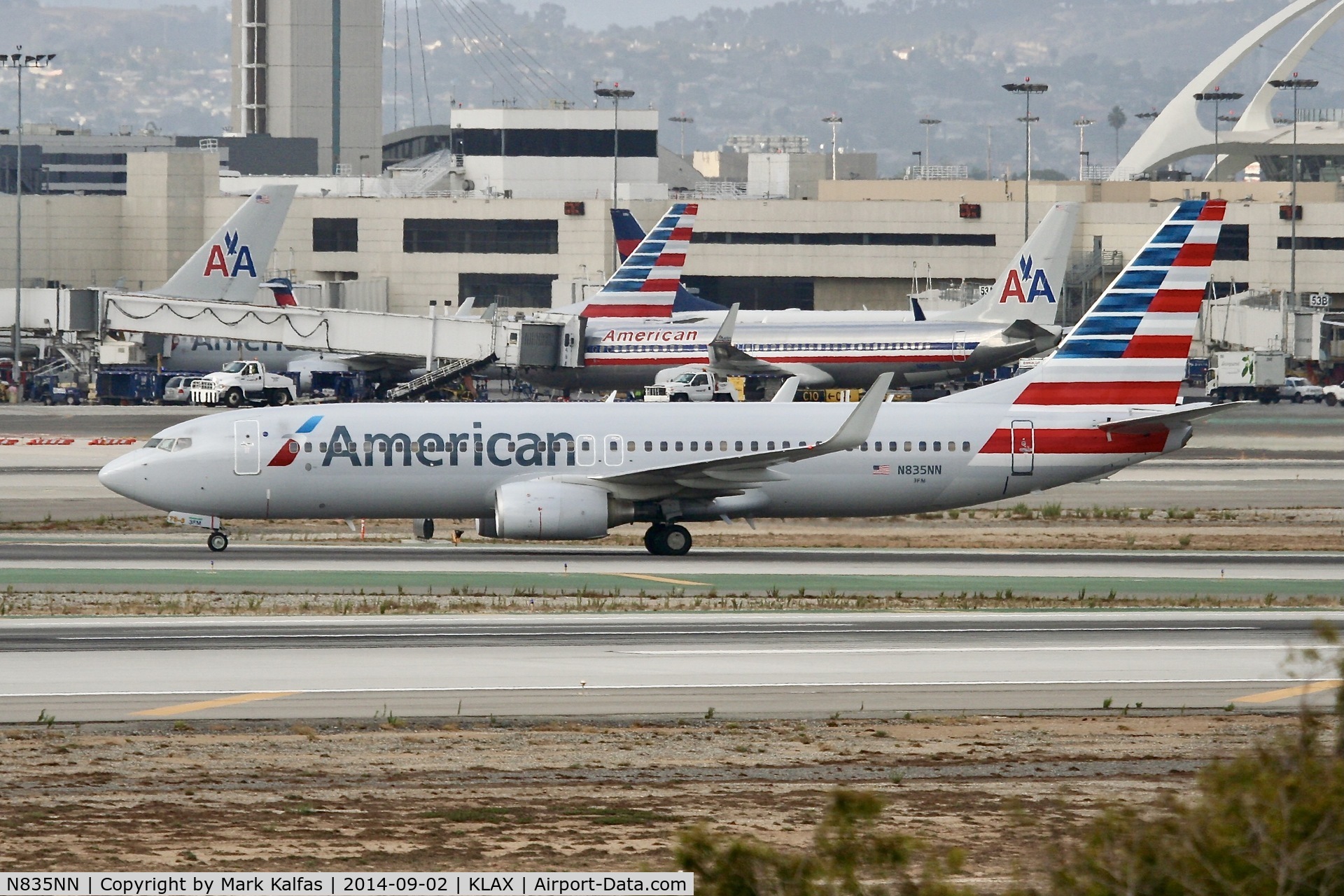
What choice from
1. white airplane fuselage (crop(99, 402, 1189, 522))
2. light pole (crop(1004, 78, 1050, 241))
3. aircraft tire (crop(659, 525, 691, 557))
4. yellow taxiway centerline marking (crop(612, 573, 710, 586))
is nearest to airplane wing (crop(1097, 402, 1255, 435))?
white airplane fuselage (crop(99, 402, 1189, 522))

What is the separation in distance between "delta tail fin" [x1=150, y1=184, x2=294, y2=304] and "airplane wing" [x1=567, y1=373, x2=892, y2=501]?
5081cm

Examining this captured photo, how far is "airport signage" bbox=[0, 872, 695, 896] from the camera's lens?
13.3m

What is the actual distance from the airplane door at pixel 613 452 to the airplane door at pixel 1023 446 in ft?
30.5

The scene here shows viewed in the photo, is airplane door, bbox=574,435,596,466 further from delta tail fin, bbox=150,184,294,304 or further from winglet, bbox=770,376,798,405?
delta tail fin, bbox=150,184,294,304

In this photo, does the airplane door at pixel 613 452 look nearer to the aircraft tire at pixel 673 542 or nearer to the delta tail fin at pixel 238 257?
the aircraft tire at pixel 673 542

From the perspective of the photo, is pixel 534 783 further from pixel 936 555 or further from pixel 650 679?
pixel 936 555

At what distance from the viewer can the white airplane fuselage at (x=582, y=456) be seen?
3956 cm

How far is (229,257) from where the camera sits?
287 feet

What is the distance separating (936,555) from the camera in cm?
4144

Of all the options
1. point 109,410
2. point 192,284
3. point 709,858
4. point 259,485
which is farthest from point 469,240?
point 709,858

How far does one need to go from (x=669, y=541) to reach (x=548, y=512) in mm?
3444

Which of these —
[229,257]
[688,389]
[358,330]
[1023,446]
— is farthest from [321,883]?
[229,257]

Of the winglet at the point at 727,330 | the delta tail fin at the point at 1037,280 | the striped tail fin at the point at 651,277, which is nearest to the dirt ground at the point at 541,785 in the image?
the winglet at the point at 727,330

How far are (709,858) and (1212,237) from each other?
118ft
